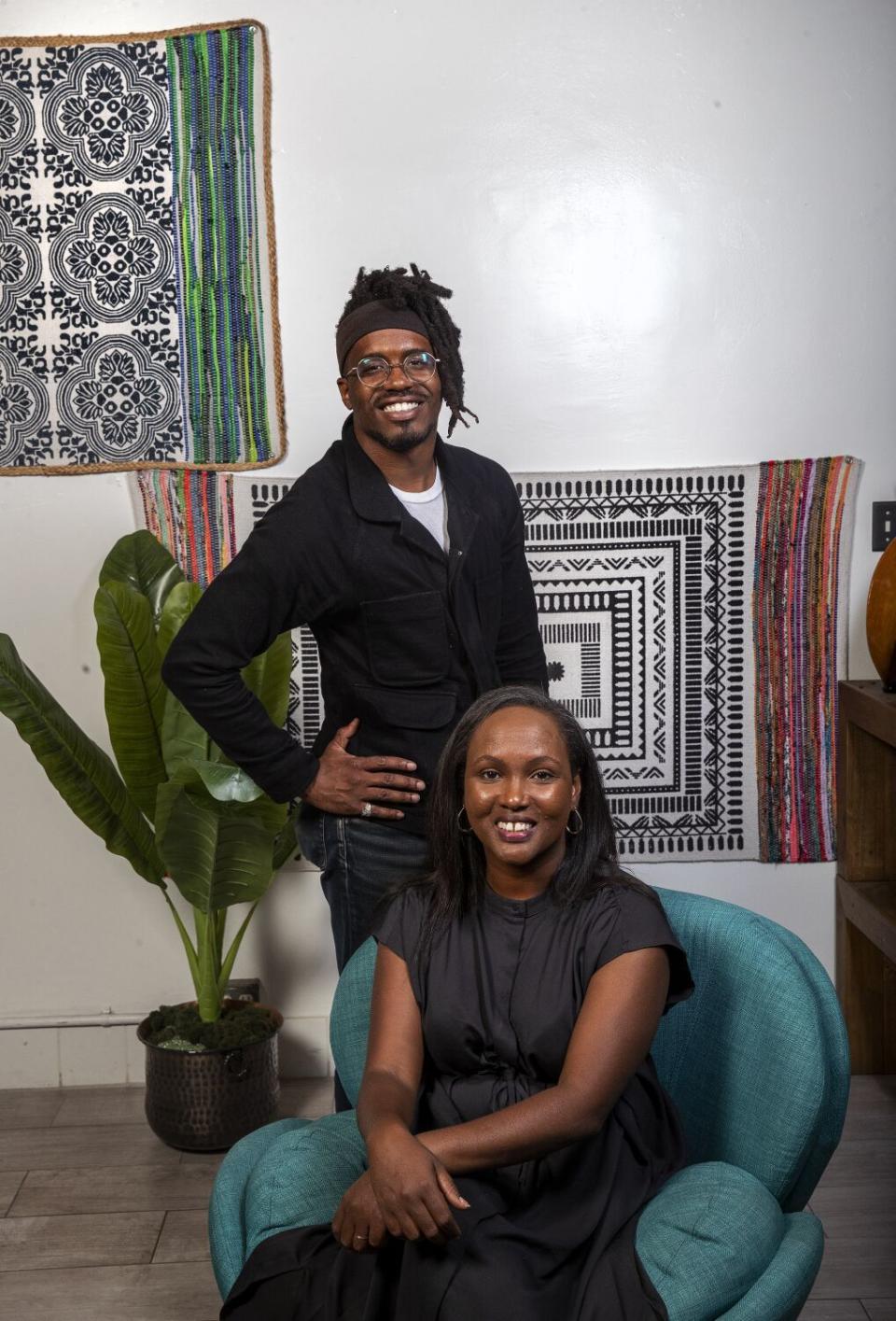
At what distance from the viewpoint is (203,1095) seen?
2.71 m

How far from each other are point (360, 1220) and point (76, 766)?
4.37 ft

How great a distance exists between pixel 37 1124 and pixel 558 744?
5.62 ft

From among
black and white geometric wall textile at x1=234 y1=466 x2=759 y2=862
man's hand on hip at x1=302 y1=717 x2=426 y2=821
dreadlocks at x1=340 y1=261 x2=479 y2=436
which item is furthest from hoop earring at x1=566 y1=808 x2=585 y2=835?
black and white geometric wall textile at x1=234 y1=466 x2=759 y2=862

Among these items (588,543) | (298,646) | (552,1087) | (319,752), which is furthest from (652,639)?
(552,1087)

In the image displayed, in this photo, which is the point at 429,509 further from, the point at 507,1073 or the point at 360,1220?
the point at 360,1220

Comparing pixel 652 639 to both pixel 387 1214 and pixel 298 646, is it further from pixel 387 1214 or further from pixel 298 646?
pixel 387 1214

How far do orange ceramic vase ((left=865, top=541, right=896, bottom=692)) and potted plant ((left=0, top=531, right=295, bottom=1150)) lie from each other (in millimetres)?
1160

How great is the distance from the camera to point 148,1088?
2.78 meters

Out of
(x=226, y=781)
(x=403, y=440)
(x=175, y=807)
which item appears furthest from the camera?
(x=175, y=807)

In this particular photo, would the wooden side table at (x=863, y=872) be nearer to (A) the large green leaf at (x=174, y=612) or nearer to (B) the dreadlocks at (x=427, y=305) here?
(B) the dreadlocks at (x=427, y=305)

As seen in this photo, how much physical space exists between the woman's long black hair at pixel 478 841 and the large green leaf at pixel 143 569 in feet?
3.66

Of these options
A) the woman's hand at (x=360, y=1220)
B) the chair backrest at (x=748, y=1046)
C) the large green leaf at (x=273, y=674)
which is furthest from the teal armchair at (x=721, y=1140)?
the large green leaf at (x=273, y=674)

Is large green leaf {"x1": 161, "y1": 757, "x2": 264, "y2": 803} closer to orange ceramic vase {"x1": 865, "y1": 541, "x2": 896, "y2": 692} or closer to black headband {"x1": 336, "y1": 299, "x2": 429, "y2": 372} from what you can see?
black headband {"x1": 336, "y1": 299, "x2": 429, "y2": 372}

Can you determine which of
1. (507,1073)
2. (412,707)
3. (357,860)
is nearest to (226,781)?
(357,860)
